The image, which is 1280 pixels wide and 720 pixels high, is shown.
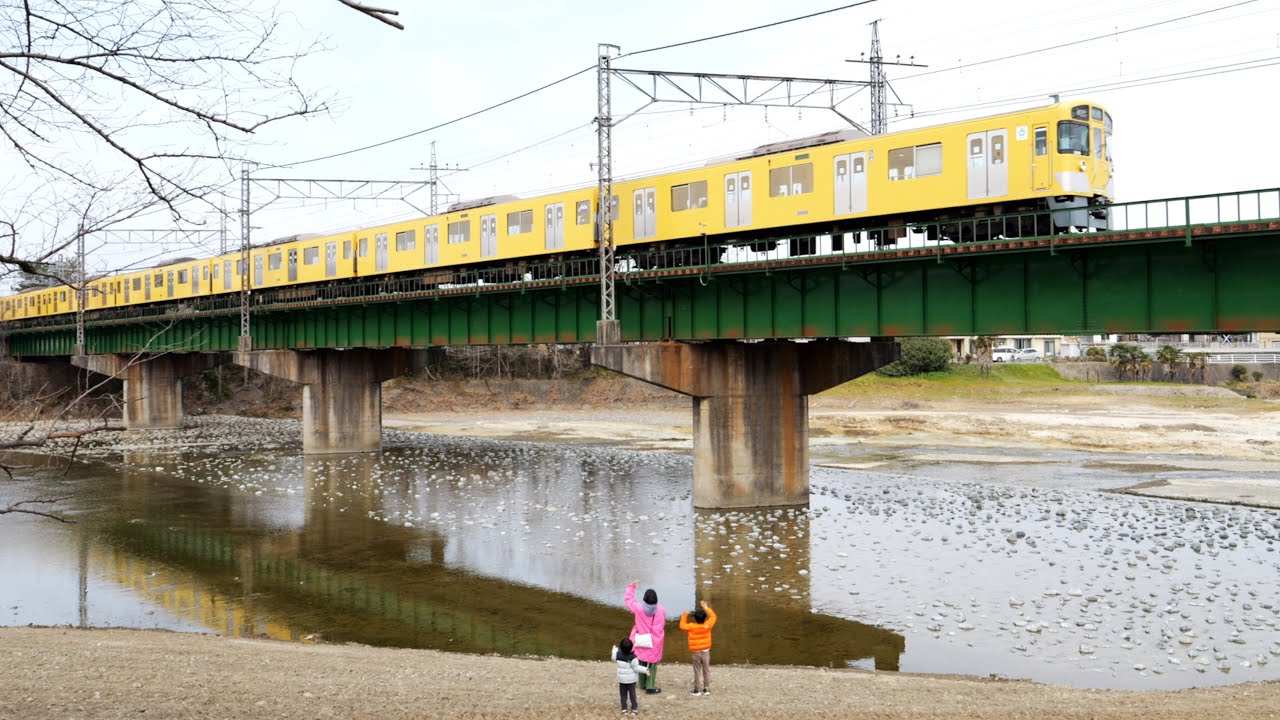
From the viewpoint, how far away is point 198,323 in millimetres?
61906

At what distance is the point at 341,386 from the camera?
2114 inches

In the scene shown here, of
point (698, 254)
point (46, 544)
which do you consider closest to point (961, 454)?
point (698, 254)

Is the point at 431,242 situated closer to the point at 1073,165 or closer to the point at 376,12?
the point at 1073,165

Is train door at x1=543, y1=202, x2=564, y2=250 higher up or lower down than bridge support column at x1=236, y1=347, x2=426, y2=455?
higher up

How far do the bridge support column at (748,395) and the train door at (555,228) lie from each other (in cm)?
596

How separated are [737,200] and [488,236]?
42.4ft

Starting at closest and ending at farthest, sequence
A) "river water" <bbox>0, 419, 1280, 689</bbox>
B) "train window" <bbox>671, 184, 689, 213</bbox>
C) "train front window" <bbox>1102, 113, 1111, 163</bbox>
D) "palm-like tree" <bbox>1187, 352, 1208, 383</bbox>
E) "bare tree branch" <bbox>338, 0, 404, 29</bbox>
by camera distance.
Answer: "bare tree branch" <bbox>338, 0, 404, 29</bbox>, "river water" <bbox>0, 419, 1280, 689</bbox>, "train front window" <bbox>1102, 113, 1111, 163</bbox>, "train window" <bbox>671, 184, 689, 213</bbox>, "palm-like tree" <bbox>1187, 352, 1208, 383</bbox>

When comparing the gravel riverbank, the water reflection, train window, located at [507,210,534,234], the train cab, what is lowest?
the water reflection

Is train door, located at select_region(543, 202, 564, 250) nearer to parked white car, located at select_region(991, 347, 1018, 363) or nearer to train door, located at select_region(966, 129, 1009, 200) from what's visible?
train door, located at select_region(966, 129, 1009, 200)

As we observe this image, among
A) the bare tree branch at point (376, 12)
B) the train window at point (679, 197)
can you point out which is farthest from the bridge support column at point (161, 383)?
the bare tree branch at point (376, 12)

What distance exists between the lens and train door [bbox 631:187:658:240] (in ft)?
108

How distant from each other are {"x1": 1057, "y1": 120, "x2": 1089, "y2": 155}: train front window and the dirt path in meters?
13.9

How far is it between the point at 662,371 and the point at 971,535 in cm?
1023

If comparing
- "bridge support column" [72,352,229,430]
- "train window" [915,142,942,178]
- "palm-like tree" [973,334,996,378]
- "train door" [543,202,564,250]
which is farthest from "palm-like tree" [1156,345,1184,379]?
"bridge support column" [72,352,229,430]
